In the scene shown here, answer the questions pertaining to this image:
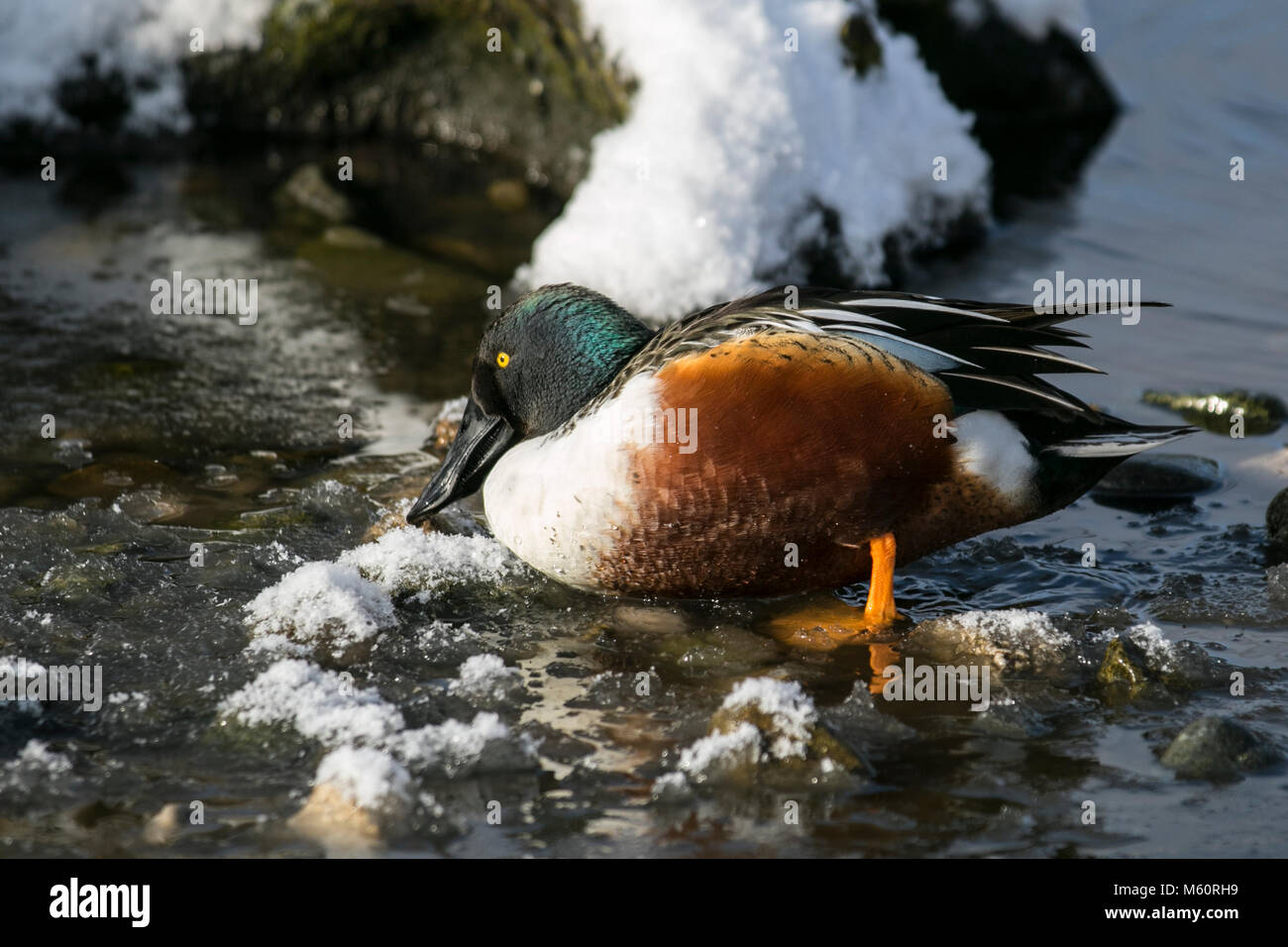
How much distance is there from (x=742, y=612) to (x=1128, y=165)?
5.09 metres

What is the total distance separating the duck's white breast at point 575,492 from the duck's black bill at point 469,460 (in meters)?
0.20

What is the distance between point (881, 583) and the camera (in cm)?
395

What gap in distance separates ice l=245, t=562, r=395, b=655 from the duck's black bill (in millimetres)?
449

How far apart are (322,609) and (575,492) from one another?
0.73 metres

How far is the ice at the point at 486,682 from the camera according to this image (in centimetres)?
358

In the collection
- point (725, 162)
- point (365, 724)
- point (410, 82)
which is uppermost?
point (410, 82)

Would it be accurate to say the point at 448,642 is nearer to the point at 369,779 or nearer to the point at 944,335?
the point at 369,779

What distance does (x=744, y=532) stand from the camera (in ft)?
12.4

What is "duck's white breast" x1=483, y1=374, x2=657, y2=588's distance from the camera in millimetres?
3740

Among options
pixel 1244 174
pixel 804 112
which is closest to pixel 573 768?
pixel 804 112
